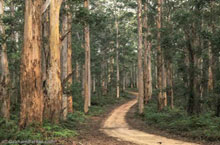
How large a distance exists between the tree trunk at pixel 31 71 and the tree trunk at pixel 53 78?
4.26 feet

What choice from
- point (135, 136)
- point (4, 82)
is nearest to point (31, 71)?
point (135, 136)

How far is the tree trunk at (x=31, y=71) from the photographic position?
9148 mm

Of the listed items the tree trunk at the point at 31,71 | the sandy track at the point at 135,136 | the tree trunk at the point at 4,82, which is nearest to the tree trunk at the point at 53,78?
the tree trunk at the point at 31,71

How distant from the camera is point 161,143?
30.1 ft

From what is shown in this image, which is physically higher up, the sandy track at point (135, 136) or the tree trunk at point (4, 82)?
the tree trunk at point (4, 82)

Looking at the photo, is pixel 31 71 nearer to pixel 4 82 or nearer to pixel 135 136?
pixel 135 136

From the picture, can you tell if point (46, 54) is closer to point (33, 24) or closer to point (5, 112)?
point (33, 24)

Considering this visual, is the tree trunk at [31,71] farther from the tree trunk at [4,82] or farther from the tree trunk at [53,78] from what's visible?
the tree trunk at [4,82]

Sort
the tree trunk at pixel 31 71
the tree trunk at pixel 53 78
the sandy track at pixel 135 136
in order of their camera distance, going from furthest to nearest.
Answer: the tree trunk at pixel 53 78, the sandy track at pixel 135 136, the tree trunk at pixel 31 71

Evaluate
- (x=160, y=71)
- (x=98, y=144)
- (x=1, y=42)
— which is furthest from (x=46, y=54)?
(x=160, y=71)

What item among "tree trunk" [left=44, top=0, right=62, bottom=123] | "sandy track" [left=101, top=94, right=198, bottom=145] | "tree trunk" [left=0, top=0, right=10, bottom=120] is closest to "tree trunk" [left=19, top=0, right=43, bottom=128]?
"tree trunk" [left=44, top=0, right=62, bottom=123]

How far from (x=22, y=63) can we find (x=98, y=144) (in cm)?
435

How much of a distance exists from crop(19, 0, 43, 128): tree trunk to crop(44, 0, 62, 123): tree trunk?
1.30m

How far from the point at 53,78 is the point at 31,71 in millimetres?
1661
